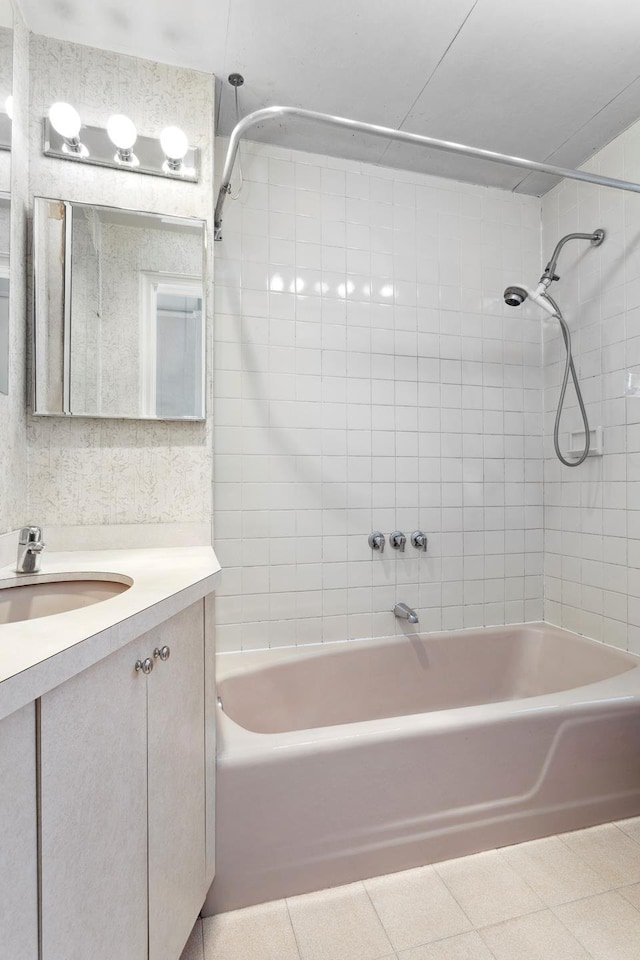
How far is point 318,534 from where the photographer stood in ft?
6.86

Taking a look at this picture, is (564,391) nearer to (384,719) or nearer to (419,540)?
(419,540)

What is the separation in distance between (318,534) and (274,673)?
58 centimetres

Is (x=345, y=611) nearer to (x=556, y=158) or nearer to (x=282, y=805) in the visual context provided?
(x=282, y=805)

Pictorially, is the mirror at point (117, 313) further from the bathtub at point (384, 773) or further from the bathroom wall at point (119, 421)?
the bathtub at point (384, 773)

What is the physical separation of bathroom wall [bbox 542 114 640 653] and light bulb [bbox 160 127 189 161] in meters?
1.71

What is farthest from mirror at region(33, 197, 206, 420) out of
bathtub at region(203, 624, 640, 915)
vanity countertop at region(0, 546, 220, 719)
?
bathtub at region(203, 624, 640, 915)

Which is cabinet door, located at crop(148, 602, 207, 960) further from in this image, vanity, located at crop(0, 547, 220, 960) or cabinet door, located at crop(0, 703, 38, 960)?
cabinet door, located at crop(0, 703, 38, 960)

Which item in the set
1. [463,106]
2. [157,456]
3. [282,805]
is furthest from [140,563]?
[463,106]

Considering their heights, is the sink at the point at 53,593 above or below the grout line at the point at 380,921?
above

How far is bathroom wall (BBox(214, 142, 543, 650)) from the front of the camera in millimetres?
2012

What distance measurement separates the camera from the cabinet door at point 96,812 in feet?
2.02

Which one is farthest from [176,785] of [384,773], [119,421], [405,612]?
[405,612]

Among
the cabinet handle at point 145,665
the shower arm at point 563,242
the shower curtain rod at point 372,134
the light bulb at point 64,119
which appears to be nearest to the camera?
the cabinet handle at point 145,665

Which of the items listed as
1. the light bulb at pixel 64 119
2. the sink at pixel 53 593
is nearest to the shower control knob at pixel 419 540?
the sink at pixel 53 593
